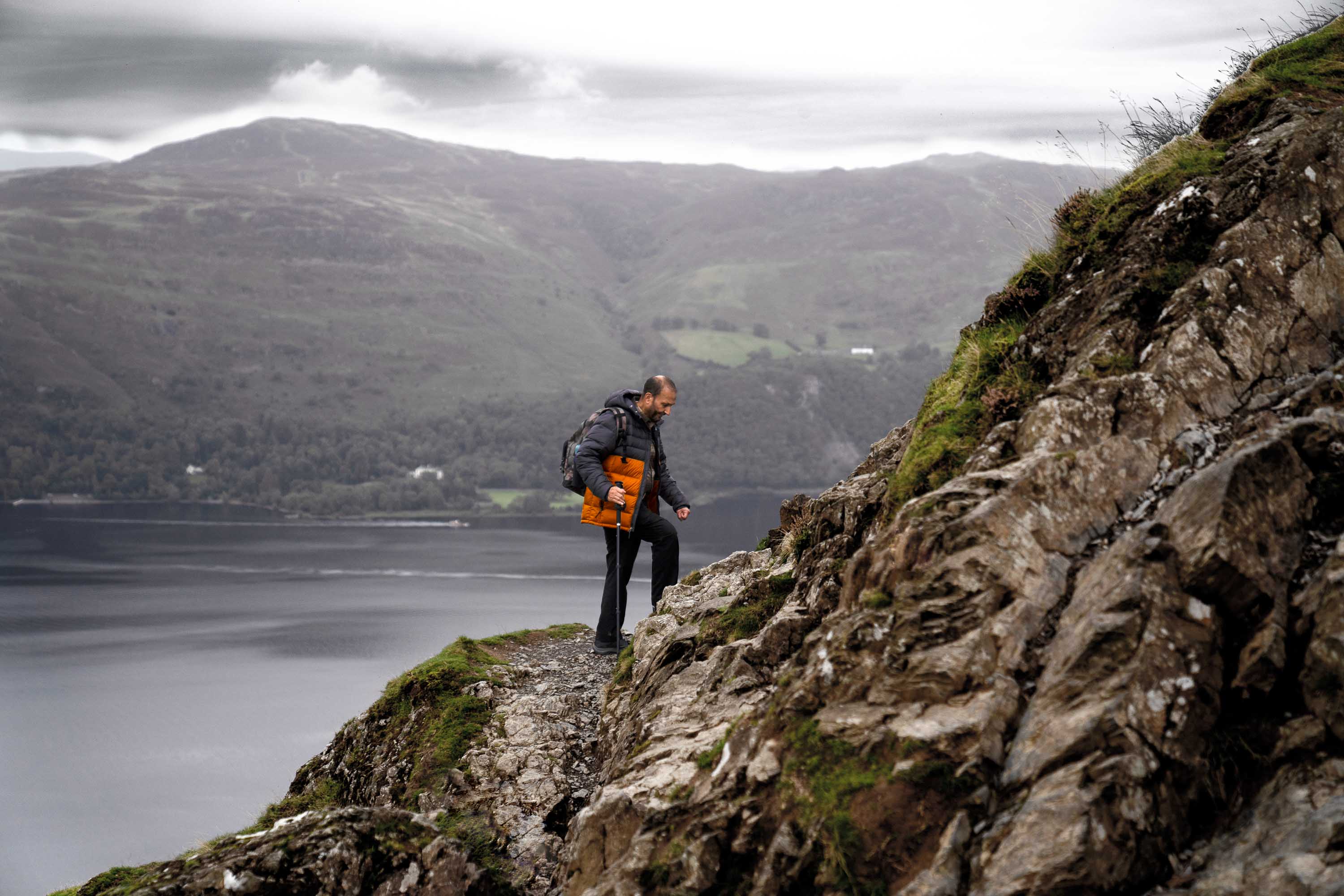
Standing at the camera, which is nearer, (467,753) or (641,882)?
(641,882)

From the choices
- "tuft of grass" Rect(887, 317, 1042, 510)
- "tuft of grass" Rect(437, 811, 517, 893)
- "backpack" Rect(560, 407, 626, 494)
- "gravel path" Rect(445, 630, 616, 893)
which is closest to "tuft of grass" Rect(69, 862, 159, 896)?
"tuft of grass" Rect(437, 811, 517, 893)

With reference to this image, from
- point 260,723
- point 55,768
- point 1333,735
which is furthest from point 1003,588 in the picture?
point 55,768

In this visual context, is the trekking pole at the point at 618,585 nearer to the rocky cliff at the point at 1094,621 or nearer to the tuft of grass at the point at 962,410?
the rocky cliff at the point at 1094,621

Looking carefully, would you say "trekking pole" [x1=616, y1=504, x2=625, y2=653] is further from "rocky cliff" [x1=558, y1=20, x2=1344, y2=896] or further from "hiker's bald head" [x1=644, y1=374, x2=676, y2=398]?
"rocky cliff" [x1=558, y1=20, x2=1344, y2=896]

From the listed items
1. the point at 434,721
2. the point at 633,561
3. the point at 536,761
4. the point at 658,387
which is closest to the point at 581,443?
the point at 658,387

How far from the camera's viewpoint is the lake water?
A: 196 feet

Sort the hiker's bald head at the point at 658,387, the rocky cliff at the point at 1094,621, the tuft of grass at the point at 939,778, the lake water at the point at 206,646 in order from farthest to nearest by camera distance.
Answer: the lake water at the point at 206,646, the hiker's bald head at the point at 658,387, the tuft of grass at the point at 939,778, the rocky cliff at the point at 1094,621

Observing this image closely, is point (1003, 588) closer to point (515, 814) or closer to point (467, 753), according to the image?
point (515, 814)

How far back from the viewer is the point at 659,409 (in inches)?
433

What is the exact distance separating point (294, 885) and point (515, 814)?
84.1 inches

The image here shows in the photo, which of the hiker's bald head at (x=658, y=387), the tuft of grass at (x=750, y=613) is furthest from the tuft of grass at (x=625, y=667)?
the hiker's bald head at (x=658, y=387)

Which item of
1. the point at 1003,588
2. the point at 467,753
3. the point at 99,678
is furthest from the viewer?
the point at 99,678

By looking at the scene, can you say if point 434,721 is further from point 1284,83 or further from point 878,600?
point 1284,83

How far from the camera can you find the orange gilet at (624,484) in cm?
1107
